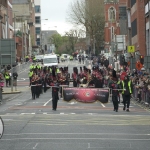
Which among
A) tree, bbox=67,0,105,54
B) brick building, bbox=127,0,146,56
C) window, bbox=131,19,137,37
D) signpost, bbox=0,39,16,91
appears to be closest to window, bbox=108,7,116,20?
tree, bbox=67,0,105,54

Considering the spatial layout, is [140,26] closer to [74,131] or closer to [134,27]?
[134,27]

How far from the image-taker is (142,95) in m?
38.1

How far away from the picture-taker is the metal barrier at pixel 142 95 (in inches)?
1419

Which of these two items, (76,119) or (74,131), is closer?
(74,131)

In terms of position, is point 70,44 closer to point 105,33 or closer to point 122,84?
point 105,33

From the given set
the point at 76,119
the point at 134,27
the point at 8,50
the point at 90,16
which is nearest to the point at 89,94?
the point at 76,119

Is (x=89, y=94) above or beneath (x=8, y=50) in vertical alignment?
beneath

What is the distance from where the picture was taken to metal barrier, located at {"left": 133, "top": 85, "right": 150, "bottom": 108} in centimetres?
3603

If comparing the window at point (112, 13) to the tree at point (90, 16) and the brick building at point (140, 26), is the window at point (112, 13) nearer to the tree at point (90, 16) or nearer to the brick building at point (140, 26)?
the tree at point (90, 16)

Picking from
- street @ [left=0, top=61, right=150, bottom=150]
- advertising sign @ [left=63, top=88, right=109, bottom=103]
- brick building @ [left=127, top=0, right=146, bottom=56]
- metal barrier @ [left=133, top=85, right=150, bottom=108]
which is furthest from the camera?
brick building @ [left=127, top=0, right=146, bottom=56]

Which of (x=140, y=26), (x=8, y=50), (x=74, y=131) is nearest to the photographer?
(x=74, y=131)

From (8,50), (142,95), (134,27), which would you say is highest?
(134,27)

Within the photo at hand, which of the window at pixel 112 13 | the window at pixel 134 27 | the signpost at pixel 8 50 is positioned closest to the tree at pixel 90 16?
the window at pixel 112 13

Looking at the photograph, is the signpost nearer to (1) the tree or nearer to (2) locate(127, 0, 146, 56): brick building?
(2) locate(127, 0, 146, 56): brick building
